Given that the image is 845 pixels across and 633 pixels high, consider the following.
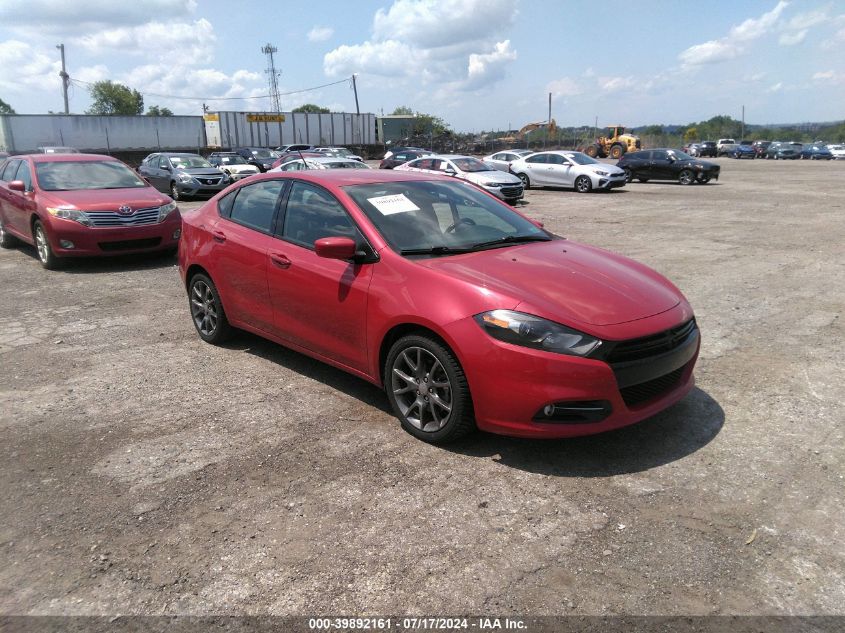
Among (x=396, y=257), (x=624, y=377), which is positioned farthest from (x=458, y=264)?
(x=624, y=377)

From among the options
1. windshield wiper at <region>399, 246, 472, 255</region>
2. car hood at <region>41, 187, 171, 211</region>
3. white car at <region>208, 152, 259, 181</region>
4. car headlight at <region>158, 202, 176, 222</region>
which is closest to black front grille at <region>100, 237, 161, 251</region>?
car headlight at <region>158, 202, 176, 222</region>

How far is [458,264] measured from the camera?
396 centimetres

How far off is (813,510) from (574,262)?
1.93 meters

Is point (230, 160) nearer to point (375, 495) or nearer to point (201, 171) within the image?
point (201, 171)

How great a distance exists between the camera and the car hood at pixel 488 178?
62.2 feet

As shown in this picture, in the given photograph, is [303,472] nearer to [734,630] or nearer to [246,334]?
[734,630]

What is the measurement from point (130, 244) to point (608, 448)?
7843 millimetres

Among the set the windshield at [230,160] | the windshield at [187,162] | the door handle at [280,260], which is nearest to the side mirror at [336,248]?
the door handle at [280,260]

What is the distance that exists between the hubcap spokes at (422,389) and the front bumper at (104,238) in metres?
6.07

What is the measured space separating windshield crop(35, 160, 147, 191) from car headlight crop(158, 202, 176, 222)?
896mm

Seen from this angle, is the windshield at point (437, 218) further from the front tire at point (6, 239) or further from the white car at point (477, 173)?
the white car at point (477, 173)

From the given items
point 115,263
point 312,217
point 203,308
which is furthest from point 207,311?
point 115,263

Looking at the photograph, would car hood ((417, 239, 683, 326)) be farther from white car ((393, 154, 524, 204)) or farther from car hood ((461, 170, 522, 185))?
car hood ((461, 170, 522, 185))

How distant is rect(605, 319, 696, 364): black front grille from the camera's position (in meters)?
3.44
